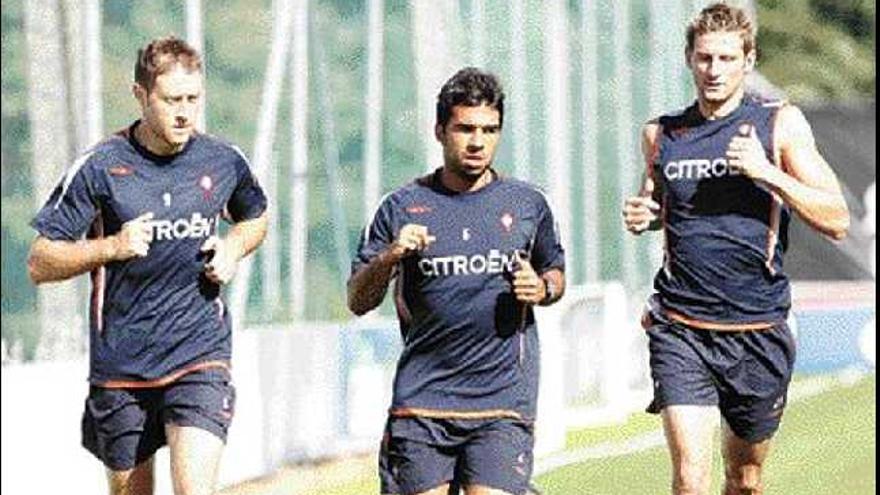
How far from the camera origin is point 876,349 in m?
30.1

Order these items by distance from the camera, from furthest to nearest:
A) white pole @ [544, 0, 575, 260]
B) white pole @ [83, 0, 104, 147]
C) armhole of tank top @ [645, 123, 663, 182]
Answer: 1. white pole @ [544, 0, 575, 260]
2. white pole @ [83, 0, 104, 147]
3. armhole of tank top @ [645, 123, 663, 182]

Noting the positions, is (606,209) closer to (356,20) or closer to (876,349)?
(876,349)

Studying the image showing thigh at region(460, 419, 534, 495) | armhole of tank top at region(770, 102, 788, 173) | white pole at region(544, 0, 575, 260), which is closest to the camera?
thigh at region(460, 419, 534, 495)

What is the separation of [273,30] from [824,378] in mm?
8235

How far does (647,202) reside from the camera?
41.7ft

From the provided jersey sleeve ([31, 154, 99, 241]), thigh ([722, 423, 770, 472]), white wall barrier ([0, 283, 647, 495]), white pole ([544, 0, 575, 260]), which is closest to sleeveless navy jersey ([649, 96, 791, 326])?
thigh ([722, 423, 770, 472])

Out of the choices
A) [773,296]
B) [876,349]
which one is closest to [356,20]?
[876,349]

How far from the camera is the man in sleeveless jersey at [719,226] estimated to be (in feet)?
41.4

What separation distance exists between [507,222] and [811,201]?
53.8 inches

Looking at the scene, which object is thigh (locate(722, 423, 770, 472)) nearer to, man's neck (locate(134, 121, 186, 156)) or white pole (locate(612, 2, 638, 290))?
man's neck (locate(134, 121, 186, 156))

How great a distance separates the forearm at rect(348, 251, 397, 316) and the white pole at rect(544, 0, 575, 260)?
19.2 m

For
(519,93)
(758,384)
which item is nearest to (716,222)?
(758,384)

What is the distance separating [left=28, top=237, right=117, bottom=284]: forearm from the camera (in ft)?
38.8

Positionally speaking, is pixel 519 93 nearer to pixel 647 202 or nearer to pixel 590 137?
pixel 590 137
